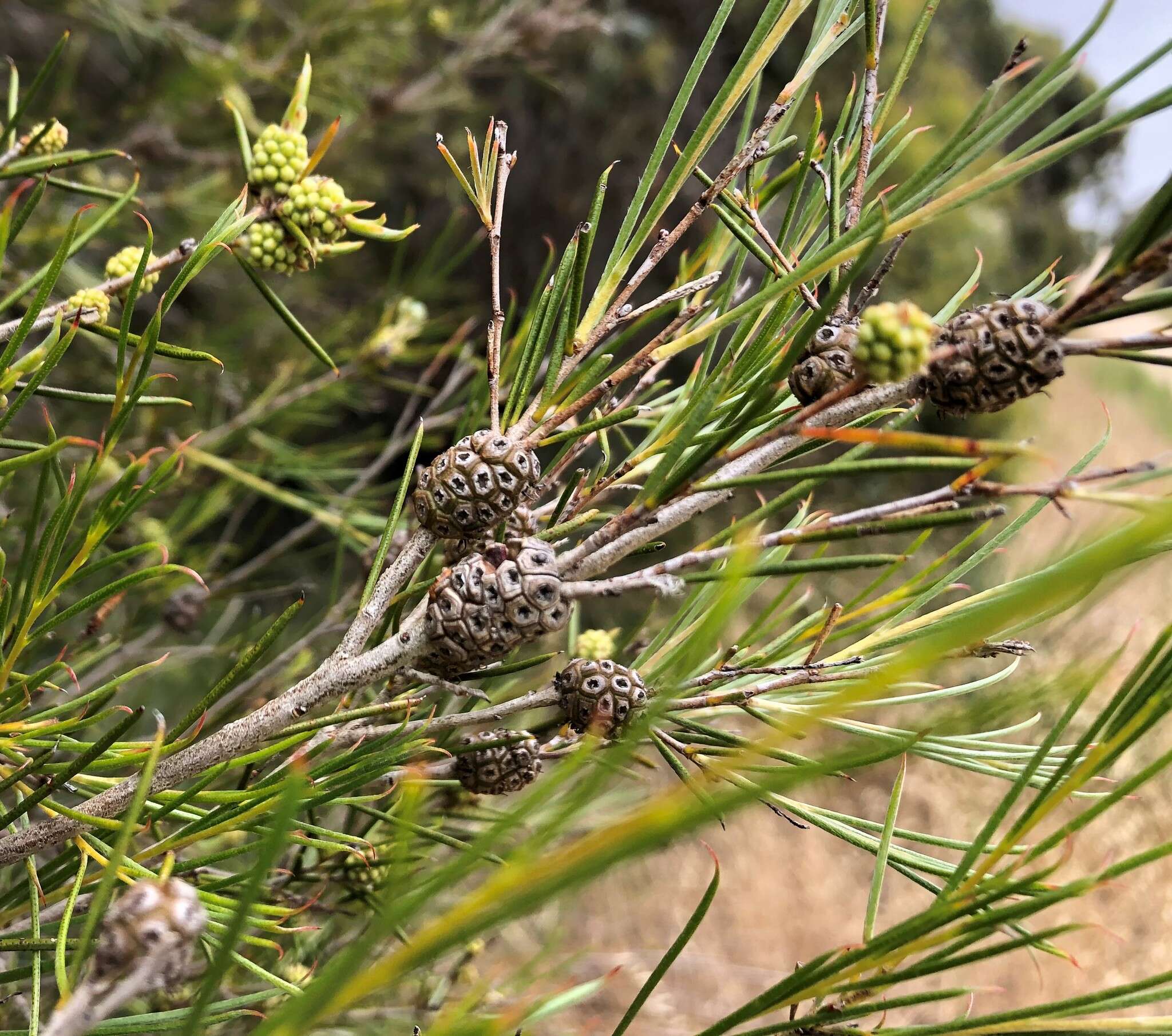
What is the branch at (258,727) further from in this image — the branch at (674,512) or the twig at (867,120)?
the twig at (867,120)

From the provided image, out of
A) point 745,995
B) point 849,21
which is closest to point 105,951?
point 849,21

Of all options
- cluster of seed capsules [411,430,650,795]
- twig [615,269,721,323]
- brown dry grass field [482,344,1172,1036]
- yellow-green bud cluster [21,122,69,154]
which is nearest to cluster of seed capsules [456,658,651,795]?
cluster of seed capsules [411,430,650,795]

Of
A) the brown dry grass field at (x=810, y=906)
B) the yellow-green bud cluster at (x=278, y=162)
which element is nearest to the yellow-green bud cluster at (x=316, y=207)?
the yellow-green bud cluster at (x=278, y=162)

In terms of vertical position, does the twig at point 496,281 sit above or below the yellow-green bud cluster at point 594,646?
above

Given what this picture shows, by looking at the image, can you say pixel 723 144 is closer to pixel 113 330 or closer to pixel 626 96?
pixel 626 96

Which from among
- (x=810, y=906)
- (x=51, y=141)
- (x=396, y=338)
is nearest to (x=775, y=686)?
(x=51, y=141)

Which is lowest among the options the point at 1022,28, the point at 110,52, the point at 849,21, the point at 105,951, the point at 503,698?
the point at 110,52

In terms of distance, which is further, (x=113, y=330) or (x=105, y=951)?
(x=113, y=330)
